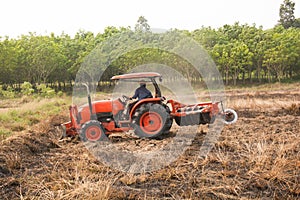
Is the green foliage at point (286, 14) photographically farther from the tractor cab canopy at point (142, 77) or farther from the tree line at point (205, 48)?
the tractor cab canopy at point (142, 77)

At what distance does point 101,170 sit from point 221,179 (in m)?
1.95

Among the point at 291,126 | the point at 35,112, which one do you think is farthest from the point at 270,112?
the point at 35,112

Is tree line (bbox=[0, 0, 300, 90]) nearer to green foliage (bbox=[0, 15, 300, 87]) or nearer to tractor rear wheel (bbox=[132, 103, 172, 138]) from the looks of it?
green foliage (bbox=[0, 15, 300, 87])

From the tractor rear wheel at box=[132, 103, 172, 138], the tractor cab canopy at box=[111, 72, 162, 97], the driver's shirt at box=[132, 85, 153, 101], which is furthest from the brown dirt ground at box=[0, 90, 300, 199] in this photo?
the tractor cab canopy at box=[111, 72, 162, 97]

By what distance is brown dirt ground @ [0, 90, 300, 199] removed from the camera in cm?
424

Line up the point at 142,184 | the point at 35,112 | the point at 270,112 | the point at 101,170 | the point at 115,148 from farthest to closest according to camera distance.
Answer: the point at 35,112 → the point at 270,112 → the point at 115,148 → the point at 101,170 → the point at 142,184

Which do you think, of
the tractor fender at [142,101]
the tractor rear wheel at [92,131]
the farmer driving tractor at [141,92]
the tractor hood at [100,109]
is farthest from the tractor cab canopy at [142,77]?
the tractor rear wheel at [92,131]

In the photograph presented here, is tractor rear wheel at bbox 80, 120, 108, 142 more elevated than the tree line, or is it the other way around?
the tree line

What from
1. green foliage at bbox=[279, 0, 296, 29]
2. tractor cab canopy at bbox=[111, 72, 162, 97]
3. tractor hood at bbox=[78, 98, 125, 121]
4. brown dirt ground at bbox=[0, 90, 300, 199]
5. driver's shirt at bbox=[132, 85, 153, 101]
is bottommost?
brown dirt ground at bbox=[0, 90, 300, 199]

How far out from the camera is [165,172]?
16.6ft

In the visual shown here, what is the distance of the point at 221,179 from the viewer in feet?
15.5

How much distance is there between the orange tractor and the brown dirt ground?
1.10 feet

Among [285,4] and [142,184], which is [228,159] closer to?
[142,184]

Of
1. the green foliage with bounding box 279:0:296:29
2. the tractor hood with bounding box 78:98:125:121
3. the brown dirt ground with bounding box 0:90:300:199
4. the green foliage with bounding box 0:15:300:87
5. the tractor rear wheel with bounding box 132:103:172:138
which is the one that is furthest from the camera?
the green foliage with bounding box 279:0:296:29
